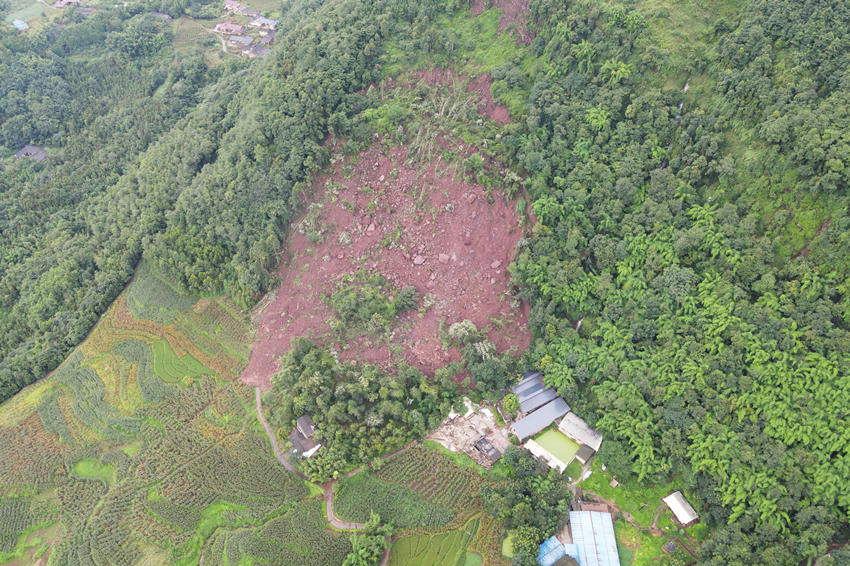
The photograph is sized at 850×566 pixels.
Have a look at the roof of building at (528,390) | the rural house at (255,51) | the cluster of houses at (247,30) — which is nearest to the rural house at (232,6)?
the cluster of houses at (247,30)

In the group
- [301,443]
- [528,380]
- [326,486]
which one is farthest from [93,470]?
[528,380]

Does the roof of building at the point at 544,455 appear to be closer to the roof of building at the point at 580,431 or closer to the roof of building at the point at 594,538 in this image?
the roof of building at the point at 580,431

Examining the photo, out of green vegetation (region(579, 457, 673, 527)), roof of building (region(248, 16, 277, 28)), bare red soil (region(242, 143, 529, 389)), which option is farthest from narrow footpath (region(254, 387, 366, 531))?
roof of building (region(248, 16, 277, 28))

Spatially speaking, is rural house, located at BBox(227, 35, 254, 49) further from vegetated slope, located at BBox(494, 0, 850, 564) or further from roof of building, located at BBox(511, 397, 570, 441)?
roof of building, located at BBox(511, 397, 570, 441)

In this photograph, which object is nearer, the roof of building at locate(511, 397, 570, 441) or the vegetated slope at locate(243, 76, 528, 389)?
the roof of building at locate(511, 397, 570, 441)

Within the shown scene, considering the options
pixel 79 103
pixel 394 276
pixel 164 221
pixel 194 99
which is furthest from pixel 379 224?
pixel 79 103

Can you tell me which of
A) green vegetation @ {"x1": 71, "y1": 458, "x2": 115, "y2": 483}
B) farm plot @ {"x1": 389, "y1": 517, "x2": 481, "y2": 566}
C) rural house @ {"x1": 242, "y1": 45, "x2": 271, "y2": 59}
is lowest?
green vegetation @ {"x1": 71, "y1": 458, "x2": 115, "y2": 483}

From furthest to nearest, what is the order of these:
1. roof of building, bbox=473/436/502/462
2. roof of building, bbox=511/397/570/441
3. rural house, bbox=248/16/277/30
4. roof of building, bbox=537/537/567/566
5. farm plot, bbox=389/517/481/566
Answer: rural house, bbox=248/16/277/30 → roof of building, bbox=511/397/570/441 → roof of building, bbox=473/436/502/462 → farm plot, bbox=389/517/481/566 → roof of building, bbox=537/537/567/566

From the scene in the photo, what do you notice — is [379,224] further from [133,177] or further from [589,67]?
[133,177]
